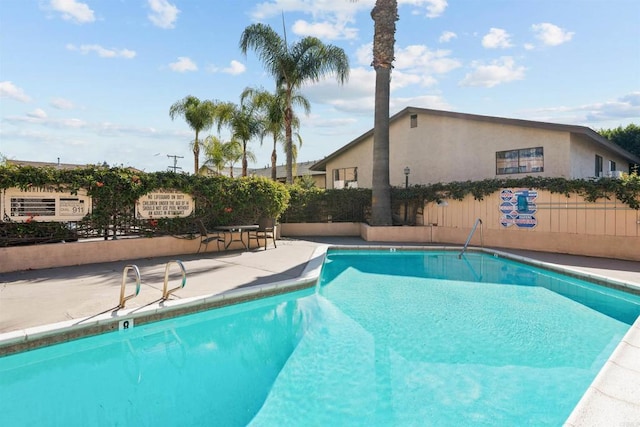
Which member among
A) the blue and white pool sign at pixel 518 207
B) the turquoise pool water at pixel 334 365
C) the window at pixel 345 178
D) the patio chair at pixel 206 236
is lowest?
the turquoise pool water at pixel 334 365

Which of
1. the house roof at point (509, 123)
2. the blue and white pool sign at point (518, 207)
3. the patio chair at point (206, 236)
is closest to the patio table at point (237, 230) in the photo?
the patio chair at point (206, 236)

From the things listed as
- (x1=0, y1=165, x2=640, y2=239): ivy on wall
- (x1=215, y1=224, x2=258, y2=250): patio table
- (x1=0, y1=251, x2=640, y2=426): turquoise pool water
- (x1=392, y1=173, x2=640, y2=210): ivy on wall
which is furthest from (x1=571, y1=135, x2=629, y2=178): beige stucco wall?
(x1=215, y1=224, x2=258, y2=250): patio table

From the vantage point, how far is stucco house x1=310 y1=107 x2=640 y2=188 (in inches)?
608

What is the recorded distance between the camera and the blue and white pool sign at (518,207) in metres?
13.7

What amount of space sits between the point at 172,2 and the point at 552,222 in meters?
15.1

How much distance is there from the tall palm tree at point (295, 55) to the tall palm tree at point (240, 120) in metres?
8.43

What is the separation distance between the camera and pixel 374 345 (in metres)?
5.71

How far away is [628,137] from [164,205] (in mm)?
32089

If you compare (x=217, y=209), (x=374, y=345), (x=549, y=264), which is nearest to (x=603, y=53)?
(x=549, y=264)

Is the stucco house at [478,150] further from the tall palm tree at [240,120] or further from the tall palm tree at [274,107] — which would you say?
the tall palm tree at [240,120]

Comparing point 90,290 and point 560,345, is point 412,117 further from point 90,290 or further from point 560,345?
point 90,290

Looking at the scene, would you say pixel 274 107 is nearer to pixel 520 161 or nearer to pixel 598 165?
pixel 520 161

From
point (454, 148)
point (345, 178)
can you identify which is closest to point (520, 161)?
point (454, 148)

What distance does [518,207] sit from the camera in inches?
550
